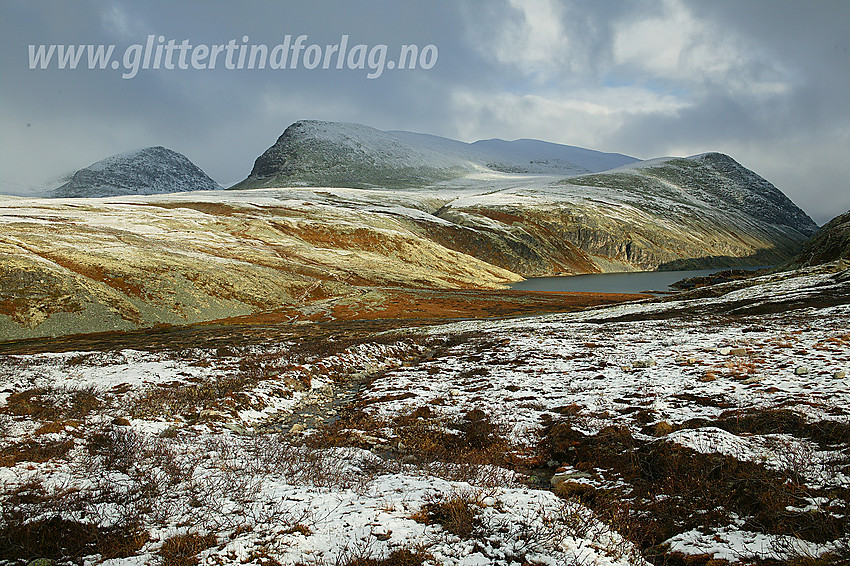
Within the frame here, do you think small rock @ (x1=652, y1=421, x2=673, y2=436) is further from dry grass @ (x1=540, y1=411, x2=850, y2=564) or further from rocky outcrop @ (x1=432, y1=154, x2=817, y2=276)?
rocky outcrop @ (x1=432, y1=154, x2=817, y2=276)

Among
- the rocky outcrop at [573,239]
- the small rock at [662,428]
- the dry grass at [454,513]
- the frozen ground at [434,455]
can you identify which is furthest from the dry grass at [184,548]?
the rocky outcrop at [573,239]

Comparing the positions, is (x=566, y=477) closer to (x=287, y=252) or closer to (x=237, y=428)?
(x=237, y=428)

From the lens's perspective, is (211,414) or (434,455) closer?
(434,455)

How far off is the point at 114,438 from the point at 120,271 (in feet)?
188

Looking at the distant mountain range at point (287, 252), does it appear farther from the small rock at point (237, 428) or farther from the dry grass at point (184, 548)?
the dry grass at point (184, 548)

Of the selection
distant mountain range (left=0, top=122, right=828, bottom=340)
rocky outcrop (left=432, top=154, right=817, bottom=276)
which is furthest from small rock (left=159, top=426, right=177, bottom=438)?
rocky outcrop (left=432, top=154, right=817, bottom=276)

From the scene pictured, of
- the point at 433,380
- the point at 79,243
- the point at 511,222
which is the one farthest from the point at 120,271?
the point at 511,222

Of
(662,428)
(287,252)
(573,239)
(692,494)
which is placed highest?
(573,239)

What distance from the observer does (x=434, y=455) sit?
11.7 metres

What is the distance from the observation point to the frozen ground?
680 centimetres

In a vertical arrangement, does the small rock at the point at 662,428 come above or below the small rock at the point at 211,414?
above

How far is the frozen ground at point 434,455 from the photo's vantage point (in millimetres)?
6801

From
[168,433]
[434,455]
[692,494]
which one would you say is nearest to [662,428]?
[692,494]

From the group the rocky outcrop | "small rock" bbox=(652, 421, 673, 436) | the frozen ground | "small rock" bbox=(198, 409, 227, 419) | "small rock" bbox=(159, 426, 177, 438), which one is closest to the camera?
the frozen ground
